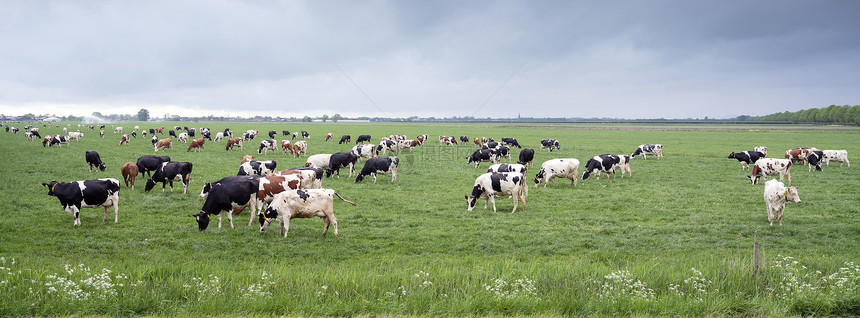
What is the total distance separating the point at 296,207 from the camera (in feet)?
42.3

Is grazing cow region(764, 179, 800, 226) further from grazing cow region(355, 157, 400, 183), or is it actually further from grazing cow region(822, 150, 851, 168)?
grazing cow region(822, 150, 851, 168)

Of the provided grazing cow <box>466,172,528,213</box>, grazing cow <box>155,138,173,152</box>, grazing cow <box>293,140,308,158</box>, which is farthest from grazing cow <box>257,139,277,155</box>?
grazing cow <box>466,172,528,213</box>

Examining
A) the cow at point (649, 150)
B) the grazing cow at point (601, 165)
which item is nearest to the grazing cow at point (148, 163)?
the grazing cow at point (601, 165)

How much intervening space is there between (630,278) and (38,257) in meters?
12.9

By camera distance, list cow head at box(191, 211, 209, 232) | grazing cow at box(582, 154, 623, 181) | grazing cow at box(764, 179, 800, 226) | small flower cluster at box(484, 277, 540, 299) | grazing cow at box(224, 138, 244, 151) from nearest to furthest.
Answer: small flower cluster at box(484, 277, 540, 299) < cow head at box(191, 211, 209, 232) < grazing cow at box(764, 179, 800, 226) < grazing cow at box(582, 154, 623, 181) < grazing cow at box(224, 138, 244, 151)

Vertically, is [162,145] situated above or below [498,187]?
below

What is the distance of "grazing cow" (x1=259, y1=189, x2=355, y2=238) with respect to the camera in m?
12.8

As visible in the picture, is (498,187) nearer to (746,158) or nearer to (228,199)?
(228,199)

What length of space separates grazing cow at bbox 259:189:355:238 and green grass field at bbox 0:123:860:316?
0.48 meters

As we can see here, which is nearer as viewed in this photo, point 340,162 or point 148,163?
point 148,163

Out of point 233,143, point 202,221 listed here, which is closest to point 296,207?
point 202,221

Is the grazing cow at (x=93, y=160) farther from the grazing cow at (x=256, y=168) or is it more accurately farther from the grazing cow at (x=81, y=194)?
the grazing cow at (x=81, y=194)

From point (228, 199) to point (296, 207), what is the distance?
7.59 ft

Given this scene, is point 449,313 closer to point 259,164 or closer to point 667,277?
point 667,277
